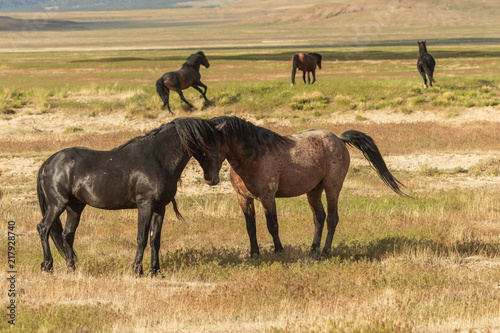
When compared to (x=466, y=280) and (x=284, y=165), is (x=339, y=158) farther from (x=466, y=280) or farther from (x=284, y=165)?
(x=466, y=280)

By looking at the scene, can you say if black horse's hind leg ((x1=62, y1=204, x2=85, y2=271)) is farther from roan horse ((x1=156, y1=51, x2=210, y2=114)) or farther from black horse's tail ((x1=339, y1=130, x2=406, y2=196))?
roan horse ((x1=156, y1=51, x2=210, y2=114))

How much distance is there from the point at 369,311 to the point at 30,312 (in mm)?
3687

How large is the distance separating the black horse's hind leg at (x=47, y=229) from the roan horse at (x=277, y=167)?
247cm

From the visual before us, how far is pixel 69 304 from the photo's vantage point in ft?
23.6

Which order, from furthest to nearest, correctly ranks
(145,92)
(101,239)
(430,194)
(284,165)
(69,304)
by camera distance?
(145,92) → (430,194) → (101,239) → (284,165) → (69,304)

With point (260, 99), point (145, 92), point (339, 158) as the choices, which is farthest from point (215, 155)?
point (145, 92)

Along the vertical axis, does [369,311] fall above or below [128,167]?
below

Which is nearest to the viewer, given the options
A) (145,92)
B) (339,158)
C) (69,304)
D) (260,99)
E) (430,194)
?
(69,304)

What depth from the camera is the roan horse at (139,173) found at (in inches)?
324

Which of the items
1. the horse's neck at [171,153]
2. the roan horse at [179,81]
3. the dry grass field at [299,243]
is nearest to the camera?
the dry grass field at [299,243]

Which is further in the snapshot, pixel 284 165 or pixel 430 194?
pixel 430 194

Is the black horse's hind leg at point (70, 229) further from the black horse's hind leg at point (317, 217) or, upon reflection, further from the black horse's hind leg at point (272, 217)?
the black horse's hind leg at point (317, 217)

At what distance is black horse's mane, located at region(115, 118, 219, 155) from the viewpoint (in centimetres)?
816

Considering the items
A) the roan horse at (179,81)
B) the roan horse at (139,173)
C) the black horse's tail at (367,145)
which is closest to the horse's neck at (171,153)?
the roan horse at (139,173)
